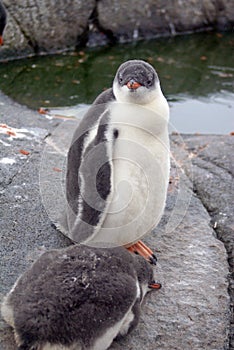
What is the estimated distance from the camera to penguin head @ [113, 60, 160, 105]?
2.13 metres

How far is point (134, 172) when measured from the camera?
7.11 feet

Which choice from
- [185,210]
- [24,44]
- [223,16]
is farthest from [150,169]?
[223,16]

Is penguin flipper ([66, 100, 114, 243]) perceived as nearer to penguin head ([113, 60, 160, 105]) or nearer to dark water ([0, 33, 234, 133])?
penguin head ([113, 60, 160, 105])

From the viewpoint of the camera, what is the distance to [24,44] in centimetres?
545

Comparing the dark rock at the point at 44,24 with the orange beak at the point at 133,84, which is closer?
the orange beak at the point at 133,84

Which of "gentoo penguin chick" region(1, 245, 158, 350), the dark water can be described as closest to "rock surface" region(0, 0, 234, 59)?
the dark water

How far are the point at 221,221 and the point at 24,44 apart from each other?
3.38 metres

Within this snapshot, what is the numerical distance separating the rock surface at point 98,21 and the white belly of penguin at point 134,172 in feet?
11.4

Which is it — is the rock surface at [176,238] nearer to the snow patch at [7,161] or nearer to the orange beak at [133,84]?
the snow patch at [7,161]

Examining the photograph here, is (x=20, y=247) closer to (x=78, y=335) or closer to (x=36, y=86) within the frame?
(x=78, y=335)

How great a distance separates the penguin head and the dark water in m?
2.08

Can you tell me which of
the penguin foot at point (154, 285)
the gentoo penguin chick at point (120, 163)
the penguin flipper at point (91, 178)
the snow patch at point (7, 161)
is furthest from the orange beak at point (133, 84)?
the snow patch at point (7, 161)

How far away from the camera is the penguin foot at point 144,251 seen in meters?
2.29

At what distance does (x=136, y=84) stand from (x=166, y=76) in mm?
3274
